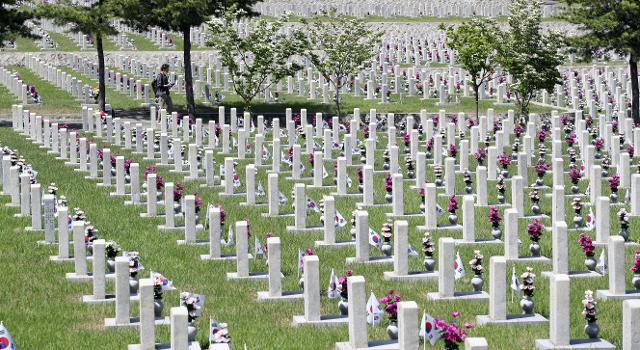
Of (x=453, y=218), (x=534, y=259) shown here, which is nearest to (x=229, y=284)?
(x=534, y=259)

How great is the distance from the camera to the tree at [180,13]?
41.5 m

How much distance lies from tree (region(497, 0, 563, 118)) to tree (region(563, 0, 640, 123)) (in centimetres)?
93

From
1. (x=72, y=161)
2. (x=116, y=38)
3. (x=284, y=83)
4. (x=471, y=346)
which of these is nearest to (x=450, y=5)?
(x=116, y=38)

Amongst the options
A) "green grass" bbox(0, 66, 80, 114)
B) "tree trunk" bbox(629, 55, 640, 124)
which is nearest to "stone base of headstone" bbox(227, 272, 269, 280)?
"tree trunk" bbox(629, 55, 640, 124)

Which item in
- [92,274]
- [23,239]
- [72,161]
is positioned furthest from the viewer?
[72,161]

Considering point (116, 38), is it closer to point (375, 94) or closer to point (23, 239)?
point (375, 94)

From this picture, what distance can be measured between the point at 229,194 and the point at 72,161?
5.62 m

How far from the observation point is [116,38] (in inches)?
2400

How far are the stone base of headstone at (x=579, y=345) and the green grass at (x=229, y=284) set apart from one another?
0.47 feet

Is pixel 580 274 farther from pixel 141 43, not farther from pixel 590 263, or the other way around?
pixel 141 43

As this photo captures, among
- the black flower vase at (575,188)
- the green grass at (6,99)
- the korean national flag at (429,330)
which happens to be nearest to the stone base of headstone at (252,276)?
the korean national flag at (429,330)

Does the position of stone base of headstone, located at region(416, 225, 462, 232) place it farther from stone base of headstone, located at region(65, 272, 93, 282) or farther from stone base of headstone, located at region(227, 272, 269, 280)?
stone base of headstone, located at region(65, 272, 93, 282)

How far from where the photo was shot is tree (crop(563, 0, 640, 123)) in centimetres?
4084

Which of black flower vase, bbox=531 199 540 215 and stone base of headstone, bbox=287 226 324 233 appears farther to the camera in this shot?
black flower vase, bbox=531 199 540 215
